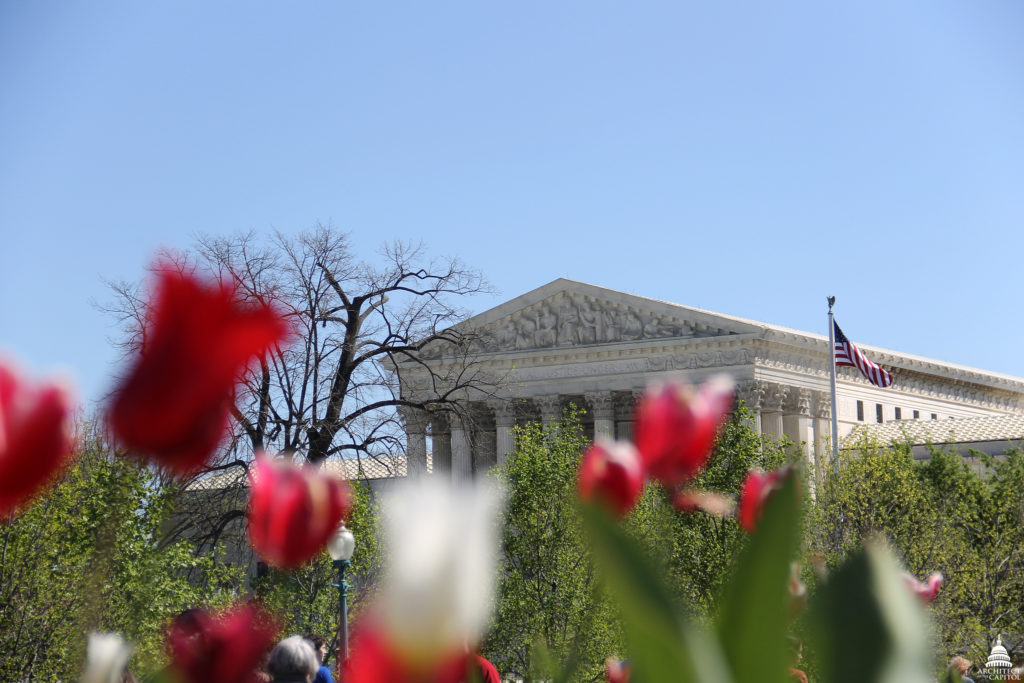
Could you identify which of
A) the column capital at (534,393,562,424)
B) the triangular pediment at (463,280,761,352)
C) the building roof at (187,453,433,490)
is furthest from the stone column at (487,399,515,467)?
the building roof at (187,453,433,490)

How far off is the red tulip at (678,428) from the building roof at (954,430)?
53.8 metres

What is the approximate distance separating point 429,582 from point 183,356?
310 mm

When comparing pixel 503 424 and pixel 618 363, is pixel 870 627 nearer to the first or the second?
pixel 618 363

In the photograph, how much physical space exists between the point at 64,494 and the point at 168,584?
2586 millimetres

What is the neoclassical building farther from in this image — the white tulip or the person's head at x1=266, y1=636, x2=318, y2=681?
the white tulip

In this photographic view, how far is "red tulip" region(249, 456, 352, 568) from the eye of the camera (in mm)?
1509

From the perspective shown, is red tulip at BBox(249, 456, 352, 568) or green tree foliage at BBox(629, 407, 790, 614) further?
green tree foliage at BBox(629, 407, 790, 614)

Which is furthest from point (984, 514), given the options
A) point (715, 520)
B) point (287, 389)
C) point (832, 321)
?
point (715, 520)

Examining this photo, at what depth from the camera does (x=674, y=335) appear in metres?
59.1

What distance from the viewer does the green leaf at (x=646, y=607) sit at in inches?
46.1

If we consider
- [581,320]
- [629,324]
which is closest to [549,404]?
[581,320]

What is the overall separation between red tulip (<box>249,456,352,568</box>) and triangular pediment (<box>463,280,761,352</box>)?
5702cm

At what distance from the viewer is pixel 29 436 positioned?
1.32m

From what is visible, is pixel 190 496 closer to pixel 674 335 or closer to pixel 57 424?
pixel 674 335
